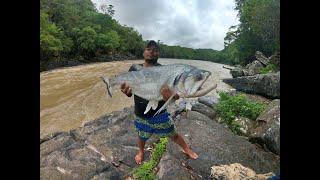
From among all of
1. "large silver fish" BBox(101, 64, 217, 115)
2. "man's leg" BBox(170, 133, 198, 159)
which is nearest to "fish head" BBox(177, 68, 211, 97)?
"large silver fish" BBox(101, 64, 217, 115)

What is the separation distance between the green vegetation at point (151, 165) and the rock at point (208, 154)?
0.06 metres

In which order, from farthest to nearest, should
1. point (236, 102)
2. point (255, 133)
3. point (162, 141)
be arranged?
point (236, 102) → point (255, 133) → point (162, 141)

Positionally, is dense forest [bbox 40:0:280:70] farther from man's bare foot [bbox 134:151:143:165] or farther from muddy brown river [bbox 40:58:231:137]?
man's bare foot [bbox 134:151:143:165]

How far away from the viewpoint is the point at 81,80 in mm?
6266

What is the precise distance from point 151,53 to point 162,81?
27 cm

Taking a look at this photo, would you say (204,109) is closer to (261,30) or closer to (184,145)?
(184,145)

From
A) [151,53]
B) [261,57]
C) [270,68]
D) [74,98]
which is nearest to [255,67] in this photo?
[261,57]

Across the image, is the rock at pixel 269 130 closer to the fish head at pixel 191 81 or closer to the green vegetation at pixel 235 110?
the green vegetation at pixel 235 110

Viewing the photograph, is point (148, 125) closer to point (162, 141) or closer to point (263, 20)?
point (162, 141)

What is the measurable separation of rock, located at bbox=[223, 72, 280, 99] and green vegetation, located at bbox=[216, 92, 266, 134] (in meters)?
1.25

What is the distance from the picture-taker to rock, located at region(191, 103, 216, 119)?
13.7 feet
